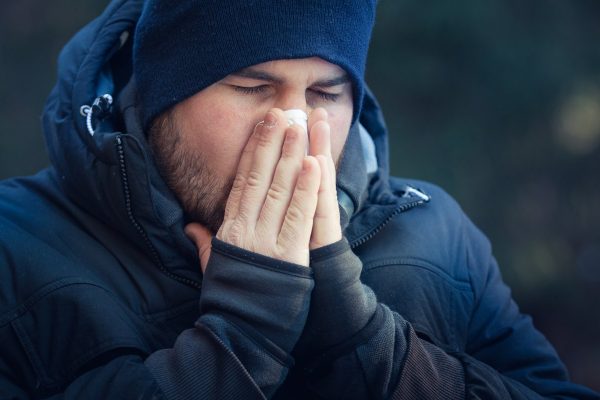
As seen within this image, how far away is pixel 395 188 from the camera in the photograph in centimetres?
237

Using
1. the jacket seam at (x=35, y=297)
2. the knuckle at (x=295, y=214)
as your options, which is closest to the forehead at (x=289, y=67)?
the knuckle at (x=295, y=214)

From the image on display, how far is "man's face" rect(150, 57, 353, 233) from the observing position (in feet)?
6.52

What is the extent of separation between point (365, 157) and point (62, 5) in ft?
→ 9.13

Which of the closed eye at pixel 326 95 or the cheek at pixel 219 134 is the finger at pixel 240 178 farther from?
the closed eye at pixel 326 95

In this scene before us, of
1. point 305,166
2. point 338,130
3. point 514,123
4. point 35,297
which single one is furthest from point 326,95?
point 514,123

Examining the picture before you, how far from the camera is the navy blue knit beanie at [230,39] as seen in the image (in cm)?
197

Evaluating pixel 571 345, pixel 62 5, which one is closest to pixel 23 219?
pixel 62 5

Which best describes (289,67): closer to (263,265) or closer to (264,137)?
(264,137)

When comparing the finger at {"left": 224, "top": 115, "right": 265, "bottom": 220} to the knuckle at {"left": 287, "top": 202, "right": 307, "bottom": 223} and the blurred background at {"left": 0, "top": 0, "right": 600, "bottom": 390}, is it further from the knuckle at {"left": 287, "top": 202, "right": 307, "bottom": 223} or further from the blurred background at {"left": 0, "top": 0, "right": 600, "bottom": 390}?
the blurred background at {"left": 0, "top": 0, "right": 600, "bottom": 390}

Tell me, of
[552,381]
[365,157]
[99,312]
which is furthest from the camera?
[365,157]

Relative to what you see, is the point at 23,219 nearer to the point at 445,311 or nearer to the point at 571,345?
the point at 445,311

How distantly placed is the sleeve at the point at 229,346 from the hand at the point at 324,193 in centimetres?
10

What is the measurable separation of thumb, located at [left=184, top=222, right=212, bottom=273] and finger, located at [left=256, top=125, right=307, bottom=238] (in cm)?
21

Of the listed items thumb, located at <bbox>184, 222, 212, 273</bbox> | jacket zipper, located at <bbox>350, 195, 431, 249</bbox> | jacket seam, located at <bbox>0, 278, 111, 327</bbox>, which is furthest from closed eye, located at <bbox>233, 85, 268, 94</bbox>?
jacket seam, located at <bbox>0, 278, 111, 327</bbox>
